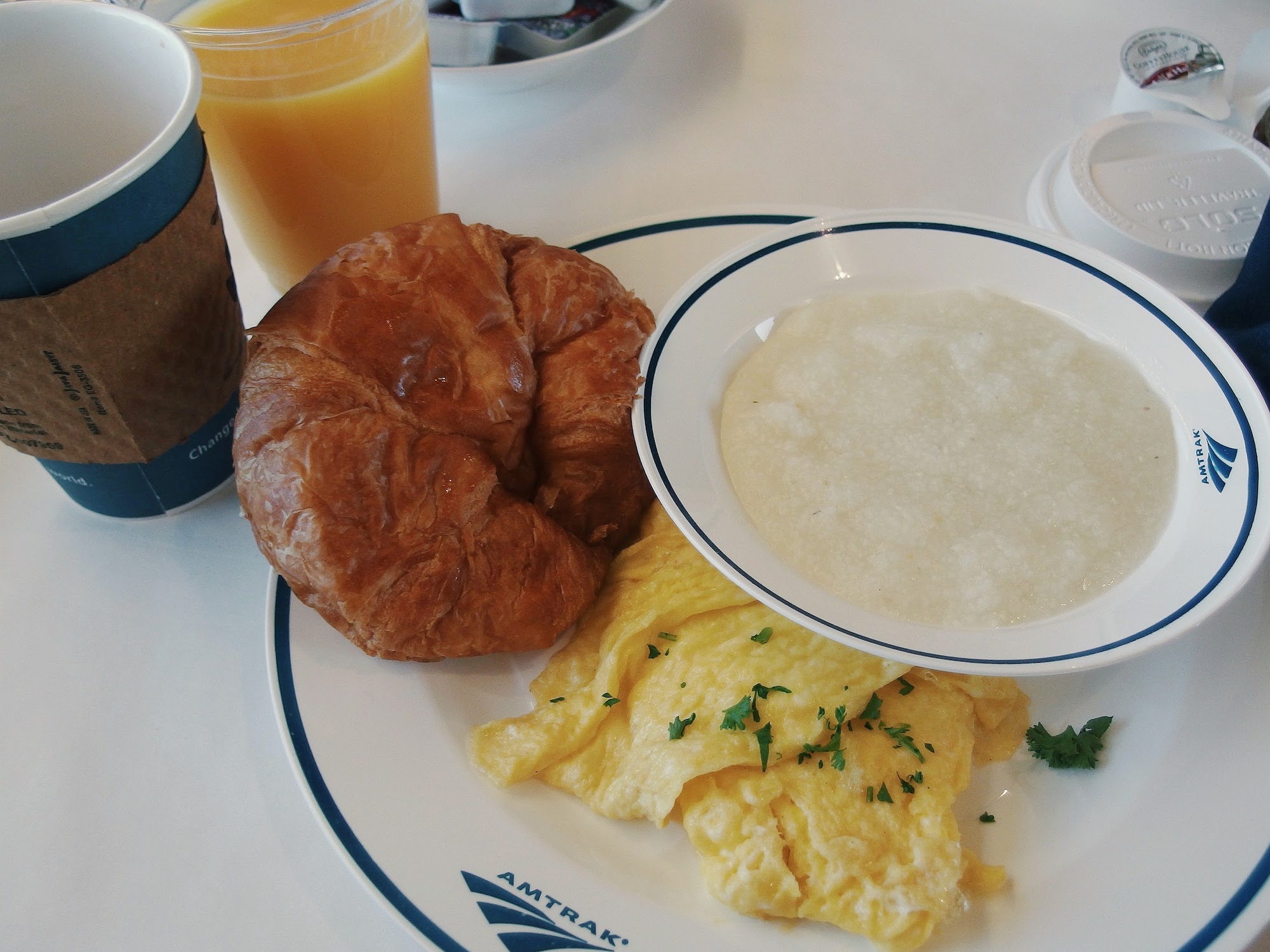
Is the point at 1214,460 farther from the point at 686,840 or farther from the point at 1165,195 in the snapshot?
the point at 686,840

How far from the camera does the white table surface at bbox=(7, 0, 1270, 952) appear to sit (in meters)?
1.35

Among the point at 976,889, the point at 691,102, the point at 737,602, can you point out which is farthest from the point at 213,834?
the point at 691,102

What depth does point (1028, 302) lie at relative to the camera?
1793 millimetres

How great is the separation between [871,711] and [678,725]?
1.05ft

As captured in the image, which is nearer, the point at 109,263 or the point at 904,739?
the point at 109,263

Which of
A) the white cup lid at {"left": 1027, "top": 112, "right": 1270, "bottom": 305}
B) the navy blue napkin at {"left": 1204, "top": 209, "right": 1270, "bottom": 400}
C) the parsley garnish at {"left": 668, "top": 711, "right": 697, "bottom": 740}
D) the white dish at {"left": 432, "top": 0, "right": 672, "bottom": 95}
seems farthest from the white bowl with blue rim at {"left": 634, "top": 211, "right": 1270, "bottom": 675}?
the white dish at {"left": 432, "top": 0, "right": 672, "bottom": 95}

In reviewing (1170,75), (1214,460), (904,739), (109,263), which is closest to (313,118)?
(109,263)

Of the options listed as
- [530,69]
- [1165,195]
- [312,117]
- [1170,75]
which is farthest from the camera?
[1170,75]

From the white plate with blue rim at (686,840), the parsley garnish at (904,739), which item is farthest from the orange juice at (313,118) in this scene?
the parsley garnish at (904,739)

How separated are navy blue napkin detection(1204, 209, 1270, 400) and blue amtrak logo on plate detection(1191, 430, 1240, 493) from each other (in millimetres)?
301

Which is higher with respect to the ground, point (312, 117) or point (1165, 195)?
point (312, 117)

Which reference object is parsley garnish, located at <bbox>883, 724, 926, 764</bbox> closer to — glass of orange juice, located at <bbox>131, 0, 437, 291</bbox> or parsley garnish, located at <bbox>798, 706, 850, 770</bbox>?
parsley garnish, located at <bbox>798, 706, 850, 770</bbox>

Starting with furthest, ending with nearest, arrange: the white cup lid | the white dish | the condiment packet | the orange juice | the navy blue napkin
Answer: the condiment packet < the white dish < the white cup lid < the navy blue napkin < the orange juice

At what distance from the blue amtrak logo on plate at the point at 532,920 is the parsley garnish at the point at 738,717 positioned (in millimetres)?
344
